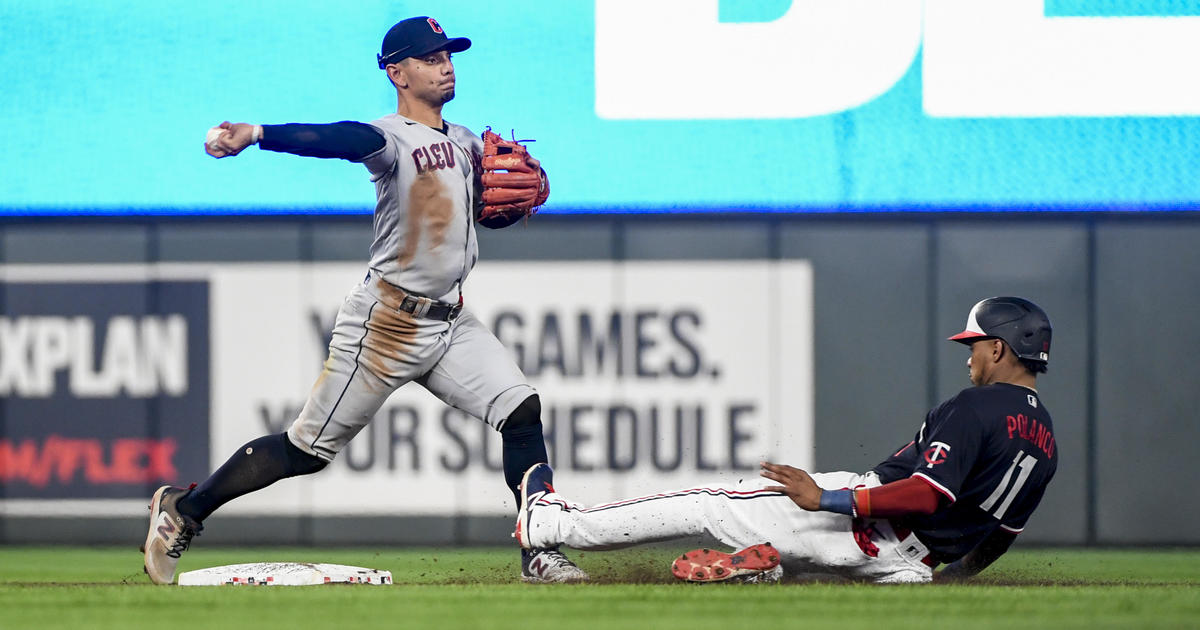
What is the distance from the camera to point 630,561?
18.8ft

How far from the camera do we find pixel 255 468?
15.7ft

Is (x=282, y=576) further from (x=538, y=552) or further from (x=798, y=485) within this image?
(x=798, y=485)

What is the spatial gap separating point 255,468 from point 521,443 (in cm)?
93

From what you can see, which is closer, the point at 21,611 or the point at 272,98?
Answer: the point at 21,611

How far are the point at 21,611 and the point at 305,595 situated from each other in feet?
2.70

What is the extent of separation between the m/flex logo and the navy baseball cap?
10.5 ft

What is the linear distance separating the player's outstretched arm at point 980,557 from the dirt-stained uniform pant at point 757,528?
11.2 inches

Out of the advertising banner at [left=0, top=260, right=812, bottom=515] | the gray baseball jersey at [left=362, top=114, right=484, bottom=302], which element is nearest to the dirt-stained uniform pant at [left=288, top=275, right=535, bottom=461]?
the gray baseball jersey at [left=362, top=114, right=484, bottom=302]

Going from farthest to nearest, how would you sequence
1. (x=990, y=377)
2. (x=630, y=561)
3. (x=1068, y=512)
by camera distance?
(x=1068, y=512)
(x=630, y=561)
(x=990, y=377)

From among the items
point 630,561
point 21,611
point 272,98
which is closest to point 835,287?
point 630,561

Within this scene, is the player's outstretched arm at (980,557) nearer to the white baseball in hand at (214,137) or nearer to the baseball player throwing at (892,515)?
the baseball player throwing at (892,515)

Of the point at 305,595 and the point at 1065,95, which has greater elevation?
the point at 1065,95

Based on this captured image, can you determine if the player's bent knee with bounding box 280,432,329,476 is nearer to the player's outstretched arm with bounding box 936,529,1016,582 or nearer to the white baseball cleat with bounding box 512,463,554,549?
the white baseball cleat with bounding box 512,463,554,549

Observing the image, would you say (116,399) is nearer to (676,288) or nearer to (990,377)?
(676,288)
